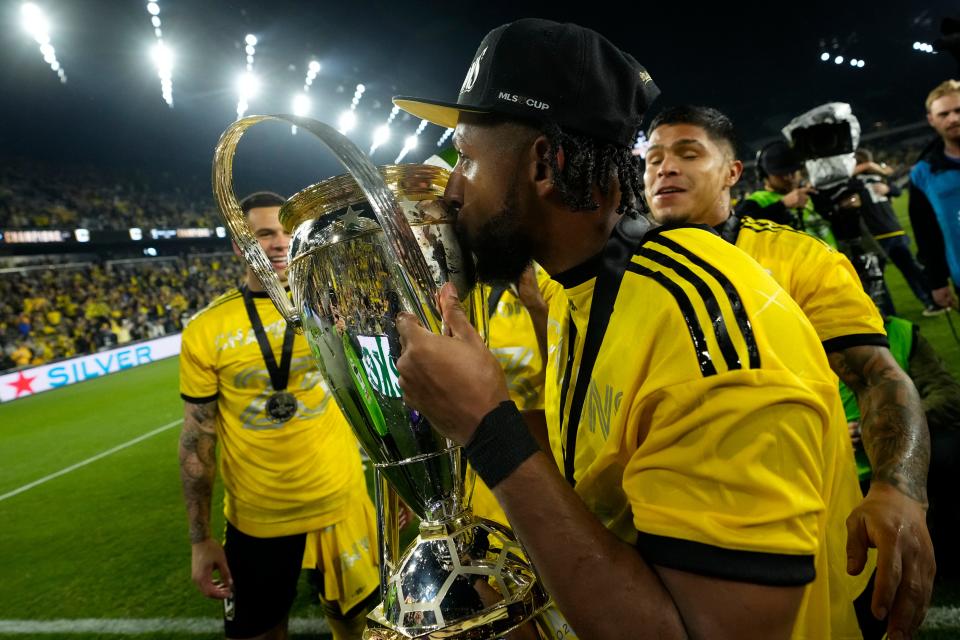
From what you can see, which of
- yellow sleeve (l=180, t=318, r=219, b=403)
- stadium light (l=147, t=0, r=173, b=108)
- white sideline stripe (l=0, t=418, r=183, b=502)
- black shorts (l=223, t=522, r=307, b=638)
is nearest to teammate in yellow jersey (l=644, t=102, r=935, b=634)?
yellow sleeve (l=180, t=318, r=219, b=403)

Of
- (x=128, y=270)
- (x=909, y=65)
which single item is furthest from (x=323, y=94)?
(x=909, y=65)

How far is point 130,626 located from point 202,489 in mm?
1647

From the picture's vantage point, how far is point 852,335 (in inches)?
63.5

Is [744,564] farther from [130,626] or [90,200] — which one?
[90,200]

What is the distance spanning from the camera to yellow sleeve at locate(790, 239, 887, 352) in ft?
5.31

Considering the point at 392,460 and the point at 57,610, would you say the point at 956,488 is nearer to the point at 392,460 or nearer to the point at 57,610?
the point at 392,460

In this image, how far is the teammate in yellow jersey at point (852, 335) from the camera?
1010 millimetres

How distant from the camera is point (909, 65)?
49.6 m

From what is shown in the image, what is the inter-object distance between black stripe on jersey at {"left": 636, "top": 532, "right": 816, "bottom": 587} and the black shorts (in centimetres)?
228

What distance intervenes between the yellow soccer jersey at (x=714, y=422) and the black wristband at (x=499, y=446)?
174mm

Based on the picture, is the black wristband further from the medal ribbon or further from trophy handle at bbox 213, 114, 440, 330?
the medal ribbon

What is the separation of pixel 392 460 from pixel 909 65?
65290 millimetres

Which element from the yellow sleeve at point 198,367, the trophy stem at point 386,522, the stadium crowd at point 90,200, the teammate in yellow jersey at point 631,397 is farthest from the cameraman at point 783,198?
the stadium crowd at point 90,200

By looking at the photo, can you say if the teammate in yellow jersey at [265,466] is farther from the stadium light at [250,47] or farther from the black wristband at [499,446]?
the stadium light at [250,47]
